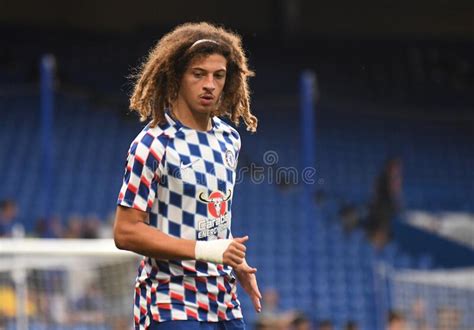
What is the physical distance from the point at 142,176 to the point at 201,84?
39 cm

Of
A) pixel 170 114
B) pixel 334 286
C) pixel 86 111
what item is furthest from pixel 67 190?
pixel 170 114

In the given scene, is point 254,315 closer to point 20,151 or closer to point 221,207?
point 20,151

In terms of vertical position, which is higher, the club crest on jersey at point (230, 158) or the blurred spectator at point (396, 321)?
the club crest on jersey at point (230, 158)

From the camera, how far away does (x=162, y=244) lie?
3.60 m

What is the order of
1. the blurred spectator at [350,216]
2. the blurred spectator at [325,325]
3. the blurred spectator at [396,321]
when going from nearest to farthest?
the blurred spectator at [396,321] → the blurred spectator at [325,325] → the blurred spectator at [350,216]

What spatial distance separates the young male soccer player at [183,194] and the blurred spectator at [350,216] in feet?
31.3

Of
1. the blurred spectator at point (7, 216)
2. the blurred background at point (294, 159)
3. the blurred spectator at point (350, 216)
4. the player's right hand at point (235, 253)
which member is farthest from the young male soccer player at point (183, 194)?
the blurred spectator at point (350, 216)

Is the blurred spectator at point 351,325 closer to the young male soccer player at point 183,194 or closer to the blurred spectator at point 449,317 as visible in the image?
the blurred spectator at point 449,317

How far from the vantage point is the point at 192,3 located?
61.6 feet

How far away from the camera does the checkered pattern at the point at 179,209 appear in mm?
3650

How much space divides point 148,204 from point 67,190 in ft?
31.0

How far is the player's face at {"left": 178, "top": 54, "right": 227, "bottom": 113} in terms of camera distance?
377cm

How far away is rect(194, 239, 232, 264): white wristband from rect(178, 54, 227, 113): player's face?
482mm

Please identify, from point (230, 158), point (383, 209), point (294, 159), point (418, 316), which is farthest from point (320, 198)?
point (230, 158)
